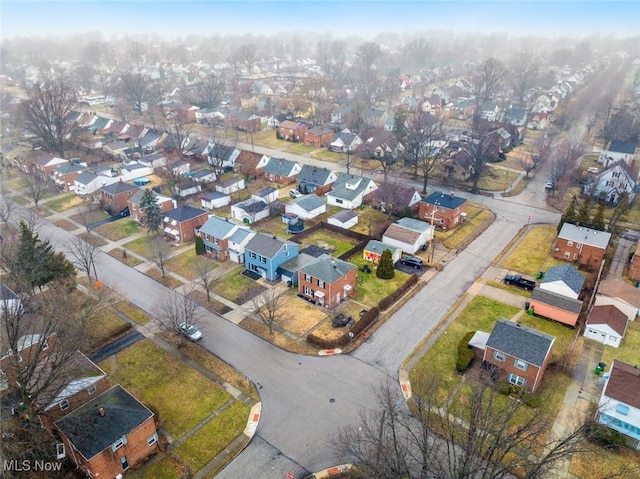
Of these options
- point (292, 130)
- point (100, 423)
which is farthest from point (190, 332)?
point (292, 130)

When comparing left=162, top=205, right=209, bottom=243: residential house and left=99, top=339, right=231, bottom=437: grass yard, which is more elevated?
left=162, top=205, right=209, bottom=243: residential house

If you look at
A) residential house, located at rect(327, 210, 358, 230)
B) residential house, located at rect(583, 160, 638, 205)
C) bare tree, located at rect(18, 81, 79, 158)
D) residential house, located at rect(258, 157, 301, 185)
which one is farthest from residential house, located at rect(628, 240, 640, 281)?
bare tree, located at rect(18, 81, 79, 158)

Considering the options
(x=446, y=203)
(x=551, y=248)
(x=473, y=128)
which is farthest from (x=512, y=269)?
(x=473, y=128)


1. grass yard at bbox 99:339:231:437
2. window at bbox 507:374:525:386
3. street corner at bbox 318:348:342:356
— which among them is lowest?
grass yard at bbox 99:339:231:437

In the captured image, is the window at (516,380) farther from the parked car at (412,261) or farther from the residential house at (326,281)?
the parked car at (412,261)

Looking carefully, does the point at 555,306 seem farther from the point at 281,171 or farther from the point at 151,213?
the point at 281,171

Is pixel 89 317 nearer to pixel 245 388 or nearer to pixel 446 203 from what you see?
pixel 245 388

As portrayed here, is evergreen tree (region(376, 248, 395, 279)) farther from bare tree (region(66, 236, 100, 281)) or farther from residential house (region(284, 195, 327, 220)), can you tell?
bare tree (region(66, 236, 100, 281))
